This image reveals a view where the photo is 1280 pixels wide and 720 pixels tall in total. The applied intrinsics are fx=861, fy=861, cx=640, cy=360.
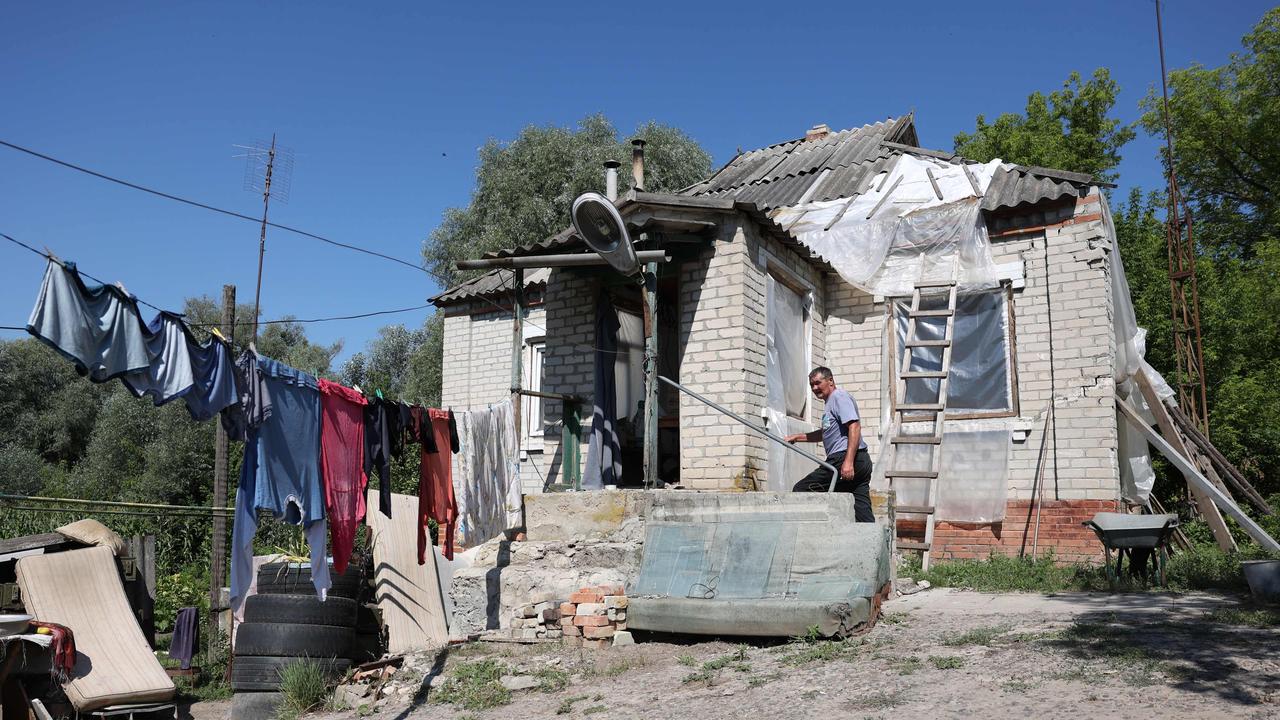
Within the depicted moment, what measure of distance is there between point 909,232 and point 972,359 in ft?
5.83

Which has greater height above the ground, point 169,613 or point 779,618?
point 779,618

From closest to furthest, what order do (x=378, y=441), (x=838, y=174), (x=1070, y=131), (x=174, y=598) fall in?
(x=378, y=441) → (x=174, y=598) → (x=838, y=174) → (x=1070, y=131)

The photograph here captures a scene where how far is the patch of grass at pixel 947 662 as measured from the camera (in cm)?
507

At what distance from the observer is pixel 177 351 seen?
16.1ft

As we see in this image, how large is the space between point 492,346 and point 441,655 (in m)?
8.53

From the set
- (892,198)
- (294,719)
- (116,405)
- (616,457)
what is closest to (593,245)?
(616,457)

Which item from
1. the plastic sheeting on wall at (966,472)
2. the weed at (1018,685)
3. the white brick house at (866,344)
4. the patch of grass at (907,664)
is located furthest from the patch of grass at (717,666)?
the plastic sheeting on wall at (966,472)

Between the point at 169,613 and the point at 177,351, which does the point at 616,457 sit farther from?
the point at 169,613

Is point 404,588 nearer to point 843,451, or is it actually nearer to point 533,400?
point 843,451

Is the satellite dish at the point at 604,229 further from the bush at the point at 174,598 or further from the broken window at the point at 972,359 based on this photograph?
the bush at the point at 174,598

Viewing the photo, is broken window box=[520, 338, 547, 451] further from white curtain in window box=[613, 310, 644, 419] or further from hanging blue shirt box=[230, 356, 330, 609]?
hanging blue shirt box=[230, 356, 330, 609]

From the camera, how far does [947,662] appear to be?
5109 mm

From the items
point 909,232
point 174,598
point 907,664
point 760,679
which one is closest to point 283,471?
point 760,679

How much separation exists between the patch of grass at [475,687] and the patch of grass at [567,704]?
0.55 metres
